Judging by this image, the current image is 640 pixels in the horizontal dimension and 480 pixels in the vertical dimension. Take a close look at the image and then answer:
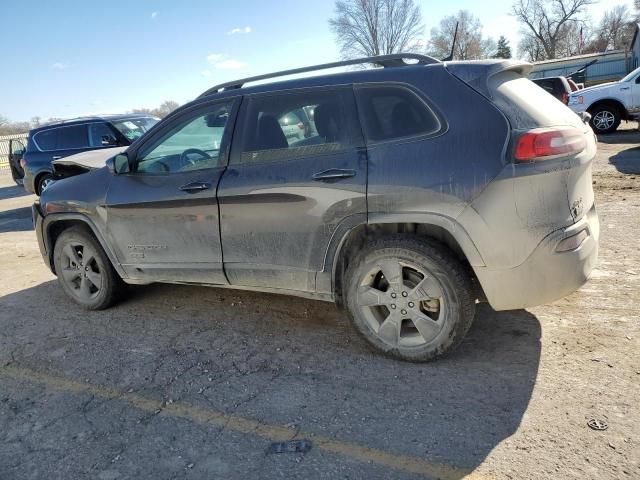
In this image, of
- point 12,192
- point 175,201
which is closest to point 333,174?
point 175,201

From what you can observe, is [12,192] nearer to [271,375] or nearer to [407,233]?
[271,375]

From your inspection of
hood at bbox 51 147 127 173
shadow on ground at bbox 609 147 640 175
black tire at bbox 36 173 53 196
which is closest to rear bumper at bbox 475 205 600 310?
hood at bbox 51 147 127 173

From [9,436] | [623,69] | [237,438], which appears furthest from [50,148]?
[623,69]

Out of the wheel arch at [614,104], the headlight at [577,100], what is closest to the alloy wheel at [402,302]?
the headlight at [577,100]

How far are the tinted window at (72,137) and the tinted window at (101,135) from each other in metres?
0.18

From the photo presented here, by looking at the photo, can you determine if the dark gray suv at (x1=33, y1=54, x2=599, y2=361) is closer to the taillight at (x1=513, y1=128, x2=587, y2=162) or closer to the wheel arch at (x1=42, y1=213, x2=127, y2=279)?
the taillight at (x1=513, y1=128, x2=587, y2=162)

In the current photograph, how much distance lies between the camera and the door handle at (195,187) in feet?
11.9

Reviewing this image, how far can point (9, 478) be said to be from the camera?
8.16 feet

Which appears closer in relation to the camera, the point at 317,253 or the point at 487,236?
the point at 487,236

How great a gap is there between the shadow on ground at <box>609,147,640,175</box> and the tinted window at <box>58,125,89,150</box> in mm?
10330

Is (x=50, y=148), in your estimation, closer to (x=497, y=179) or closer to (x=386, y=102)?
(x=386, y=102)

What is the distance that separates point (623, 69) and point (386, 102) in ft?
147

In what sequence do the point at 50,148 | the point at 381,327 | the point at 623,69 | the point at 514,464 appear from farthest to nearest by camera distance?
the point at 623,69 < the point at 50,148 < the point at 381,327 < the point at 514,464

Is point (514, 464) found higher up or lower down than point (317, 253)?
lower down
